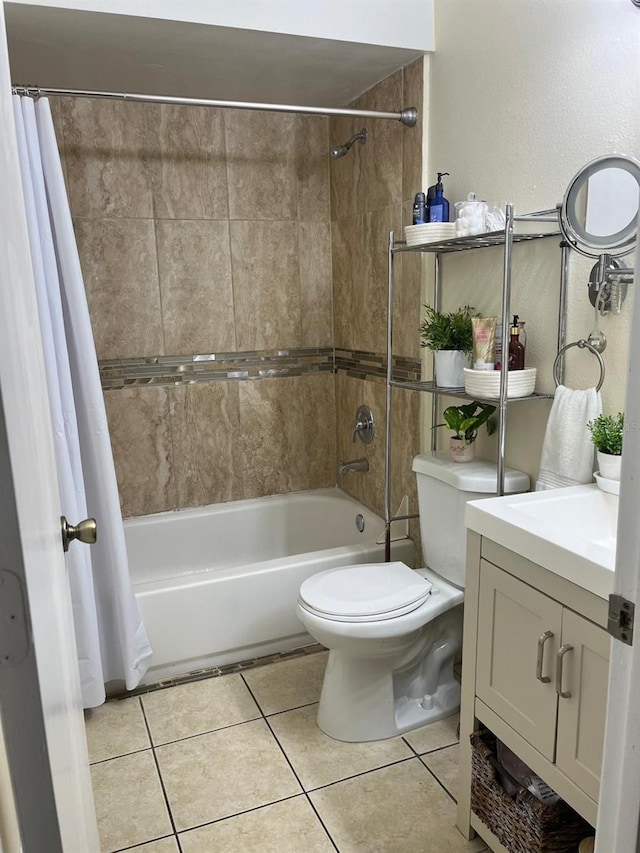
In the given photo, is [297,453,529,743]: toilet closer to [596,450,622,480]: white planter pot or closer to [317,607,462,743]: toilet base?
[317,607,462,743]: toilet base

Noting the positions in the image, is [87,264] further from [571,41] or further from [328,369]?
[571,41]

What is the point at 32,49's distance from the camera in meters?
2.23

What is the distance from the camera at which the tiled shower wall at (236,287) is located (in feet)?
9.01

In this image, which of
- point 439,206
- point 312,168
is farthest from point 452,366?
point 312,168

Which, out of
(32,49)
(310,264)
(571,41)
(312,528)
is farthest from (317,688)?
(32,49)

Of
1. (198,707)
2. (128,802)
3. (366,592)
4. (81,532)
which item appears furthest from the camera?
(198,707)

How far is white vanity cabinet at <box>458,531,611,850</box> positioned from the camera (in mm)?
1269

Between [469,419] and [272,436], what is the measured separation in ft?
4.38

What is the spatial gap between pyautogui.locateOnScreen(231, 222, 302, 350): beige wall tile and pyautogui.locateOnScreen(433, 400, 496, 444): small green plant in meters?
1.25

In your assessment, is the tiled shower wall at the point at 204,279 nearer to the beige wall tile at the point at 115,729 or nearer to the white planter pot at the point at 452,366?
the beige wall tile at the point at 115,729

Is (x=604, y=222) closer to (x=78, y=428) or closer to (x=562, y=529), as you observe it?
(x=562, y=529)

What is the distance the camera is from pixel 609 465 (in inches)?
64.4

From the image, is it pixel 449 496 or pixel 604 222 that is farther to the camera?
pixel 449 496

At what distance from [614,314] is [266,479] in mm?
1946
